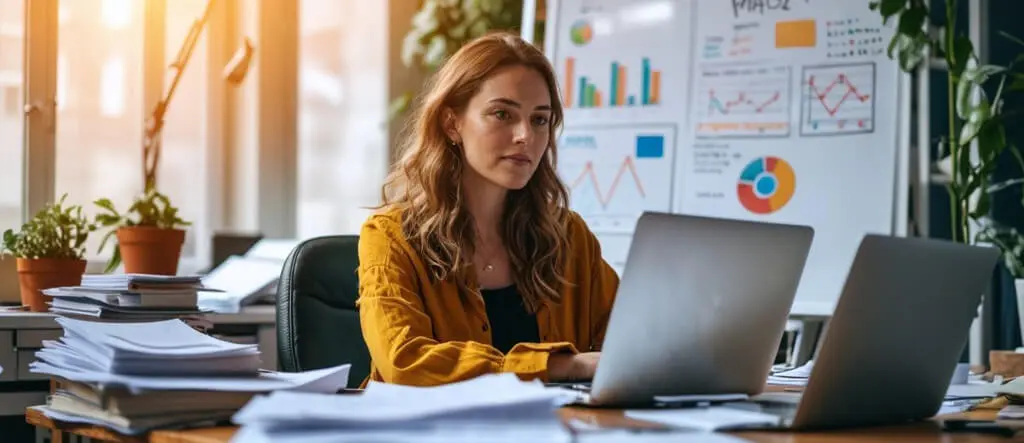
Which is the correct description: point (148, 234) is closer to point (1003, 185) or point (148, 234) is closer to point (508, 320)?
point (508, 320)

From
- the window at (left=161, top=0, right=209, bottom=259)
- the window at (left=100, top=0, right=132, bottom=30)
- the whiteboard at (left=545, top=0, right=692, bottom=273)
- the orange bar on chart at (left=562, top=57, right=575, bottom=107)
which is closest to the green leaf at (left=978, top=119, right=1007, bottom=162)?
the whiteboard at (left=545, top=0, right=692, bottom=273)

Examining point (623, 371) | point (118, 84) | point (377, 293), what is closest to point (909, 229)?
point (377, 293)

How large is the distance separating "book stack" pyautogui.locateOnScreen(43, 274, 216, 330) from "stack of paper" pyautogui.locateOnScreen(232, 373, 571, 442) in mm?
1025

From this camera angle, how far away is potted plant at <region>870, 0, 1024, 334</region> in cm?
300

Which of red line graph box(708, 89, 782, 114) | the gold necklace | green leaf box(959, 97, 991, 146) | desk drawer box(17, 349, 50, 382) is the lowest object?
desk drawer box(17, 349, 50, 382)

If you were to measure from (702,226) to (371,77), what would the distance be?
318 centimetres

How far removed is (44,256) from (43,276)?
4cm

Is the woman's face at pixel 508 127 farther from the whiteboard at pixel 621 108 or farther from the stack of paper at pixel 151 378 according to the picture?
the whiteboard at pixel 621 108

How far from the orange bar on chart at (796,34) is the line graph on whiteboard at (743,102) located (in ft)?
0.22

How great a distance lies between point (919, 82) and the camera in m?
3.12

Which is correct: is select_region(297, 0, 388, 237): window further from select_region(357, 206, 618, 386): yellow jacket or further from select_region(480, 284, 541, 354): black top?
select_region(480, 284, 541, 354): black top

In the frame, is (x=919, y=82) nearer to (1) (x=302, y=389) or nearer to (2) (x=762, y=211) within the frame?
(2) (x=762, y=211)

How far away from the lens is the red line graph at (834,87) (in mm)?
3150

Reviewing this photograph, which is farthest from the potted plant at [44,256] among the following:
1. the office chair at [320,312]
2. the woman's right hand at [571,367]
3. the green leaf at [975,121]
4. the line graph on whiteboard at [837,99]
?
the green leaf at [975,121]
